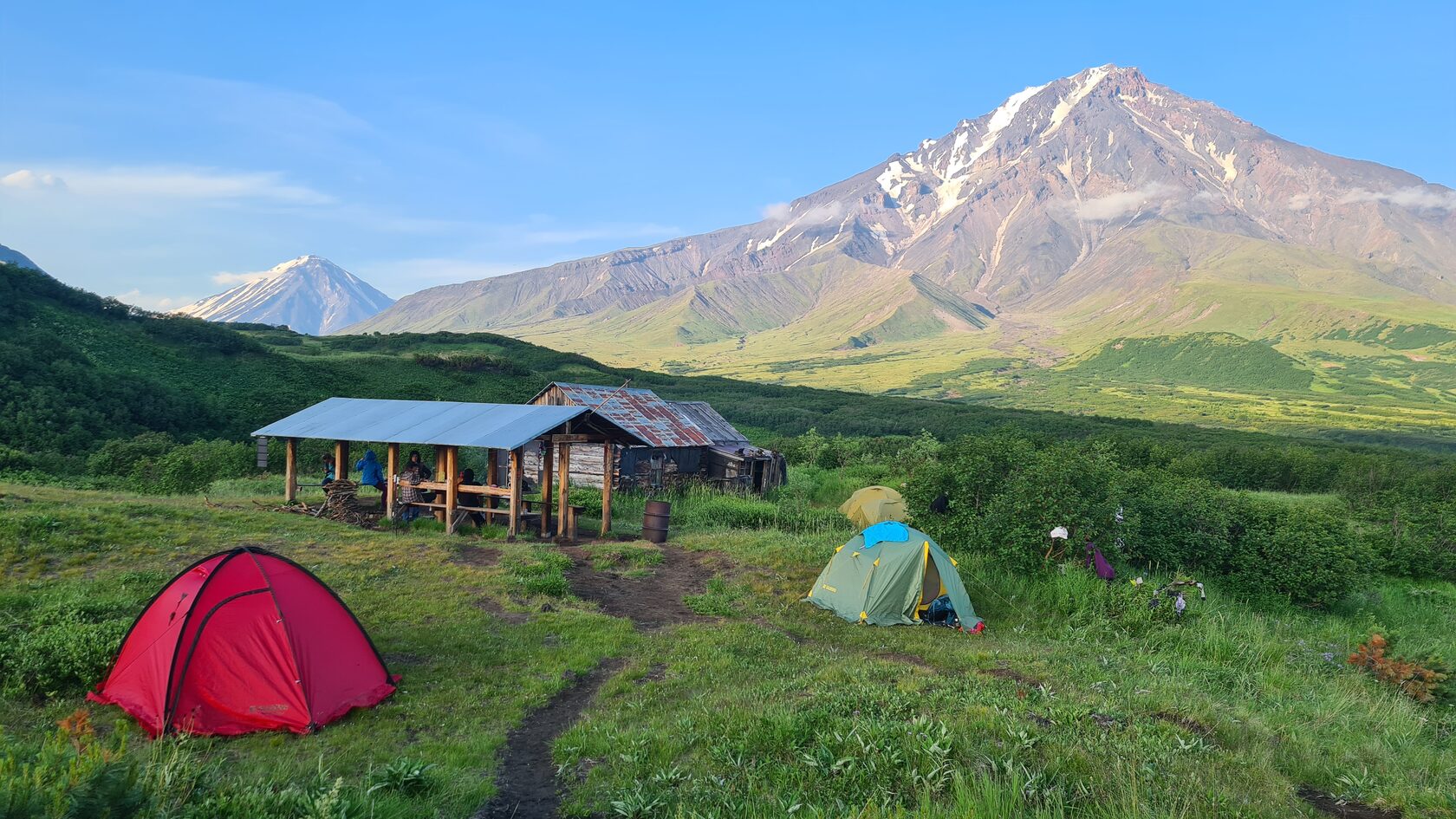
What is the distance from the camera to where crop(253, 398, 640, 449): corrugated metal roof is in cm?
1892

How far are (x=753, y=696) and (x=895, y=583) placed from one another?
607 centimetres

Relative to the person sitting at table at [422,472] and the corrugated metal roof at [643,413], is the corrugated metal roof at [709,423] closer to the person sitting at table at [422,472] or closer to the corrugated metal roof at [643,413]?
the corrugated metal roof at [643,413]

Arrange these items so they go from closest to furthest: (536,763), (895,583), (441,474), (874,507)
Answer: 1. (536,763)
2. (895,583)
3. (441,474)
4. (874,507)

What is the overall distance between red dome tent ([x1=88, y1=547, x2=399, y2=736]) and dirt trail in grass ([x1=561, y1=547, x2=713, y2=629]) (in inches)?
198

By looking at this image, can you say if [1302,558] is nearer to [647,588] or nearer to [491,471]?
[647,588]

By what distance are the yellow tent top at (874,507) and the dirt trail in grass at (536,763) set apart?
18.0m

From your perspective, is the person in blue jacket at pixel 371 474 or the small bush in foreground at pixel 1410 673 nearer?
the small bush in foreground at pixel 1410 673

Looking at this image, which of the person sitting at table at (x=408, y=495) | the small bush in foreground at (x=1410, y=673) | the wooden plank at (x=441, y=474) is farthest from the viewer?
the person sitting at table at (x=408, y=495)

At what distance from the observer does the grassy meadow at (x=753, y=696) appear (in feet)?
19.5

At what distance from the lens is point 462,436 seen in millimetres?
19125

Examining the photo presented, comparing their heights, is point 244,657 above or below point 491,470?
below

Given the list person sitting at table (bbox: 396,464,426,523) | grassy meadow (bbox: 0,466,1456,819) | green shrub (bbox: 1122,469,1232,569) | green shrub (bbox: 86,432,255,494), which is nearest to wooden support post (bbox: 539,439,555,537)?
grassy meadow (bbox: 0,466,1456,819)

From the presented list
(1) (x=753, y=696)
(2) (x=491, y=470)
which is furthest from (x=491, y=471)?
(1) (x=753, y=696)

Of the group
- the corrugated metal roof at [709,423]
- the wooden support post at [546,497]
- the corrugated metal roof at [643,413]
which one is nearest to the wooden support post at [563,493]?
the wooden support post at [546,497]
